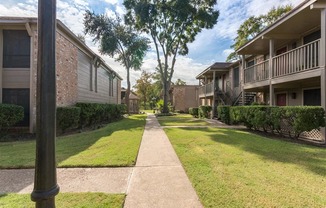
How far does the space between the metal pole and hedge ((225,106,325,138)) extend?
848cm

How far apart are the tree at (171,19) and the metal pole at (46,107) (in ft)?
76.2

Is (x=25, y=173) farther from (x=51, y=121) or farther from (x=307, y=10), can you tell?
(x=307, y=10)

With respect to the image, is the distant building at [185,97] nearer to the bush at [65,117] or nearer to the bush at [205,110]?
the bush at [205,110]

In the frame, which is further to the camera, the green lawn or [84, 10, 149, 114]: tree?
[84, 10, 149, 114]: tree

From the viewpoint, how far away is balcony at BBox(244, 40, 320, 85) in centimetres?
892

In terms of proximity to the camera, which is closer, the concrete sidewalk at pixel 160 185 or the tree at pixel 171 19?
the concrete sidewalk at pixel 160 185

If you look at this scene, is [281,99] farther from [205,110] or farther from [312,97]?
[205,110]

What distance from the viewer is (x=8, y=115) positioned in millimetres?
9281

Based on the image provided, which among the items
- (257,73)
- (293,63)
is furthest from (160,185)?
(257,73)

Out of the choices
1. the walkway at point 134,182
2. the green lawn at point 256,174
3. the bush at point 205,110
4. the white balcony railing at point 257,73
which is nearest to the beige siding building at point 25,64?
the walkway at point 134,182

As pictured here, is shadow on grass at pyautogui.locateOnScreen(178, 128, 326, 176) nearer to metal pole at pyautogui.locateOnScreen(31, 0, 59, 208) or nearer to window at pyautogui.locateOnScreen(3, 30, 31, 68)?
metal pole at pyautogui.locateOnScreen(31, 0, 59, 208)

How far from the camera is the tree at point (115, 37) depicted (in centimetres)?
2456

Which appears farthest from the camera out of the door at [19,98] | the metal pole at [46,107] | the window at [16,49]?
the window at [16,49]

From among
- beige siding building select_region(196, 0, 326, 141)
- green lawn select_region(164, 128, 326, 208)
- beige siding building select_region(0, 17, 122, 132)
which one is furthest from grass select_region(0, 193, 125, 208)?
beige siding building select_region(196, 0, 326, 141)
